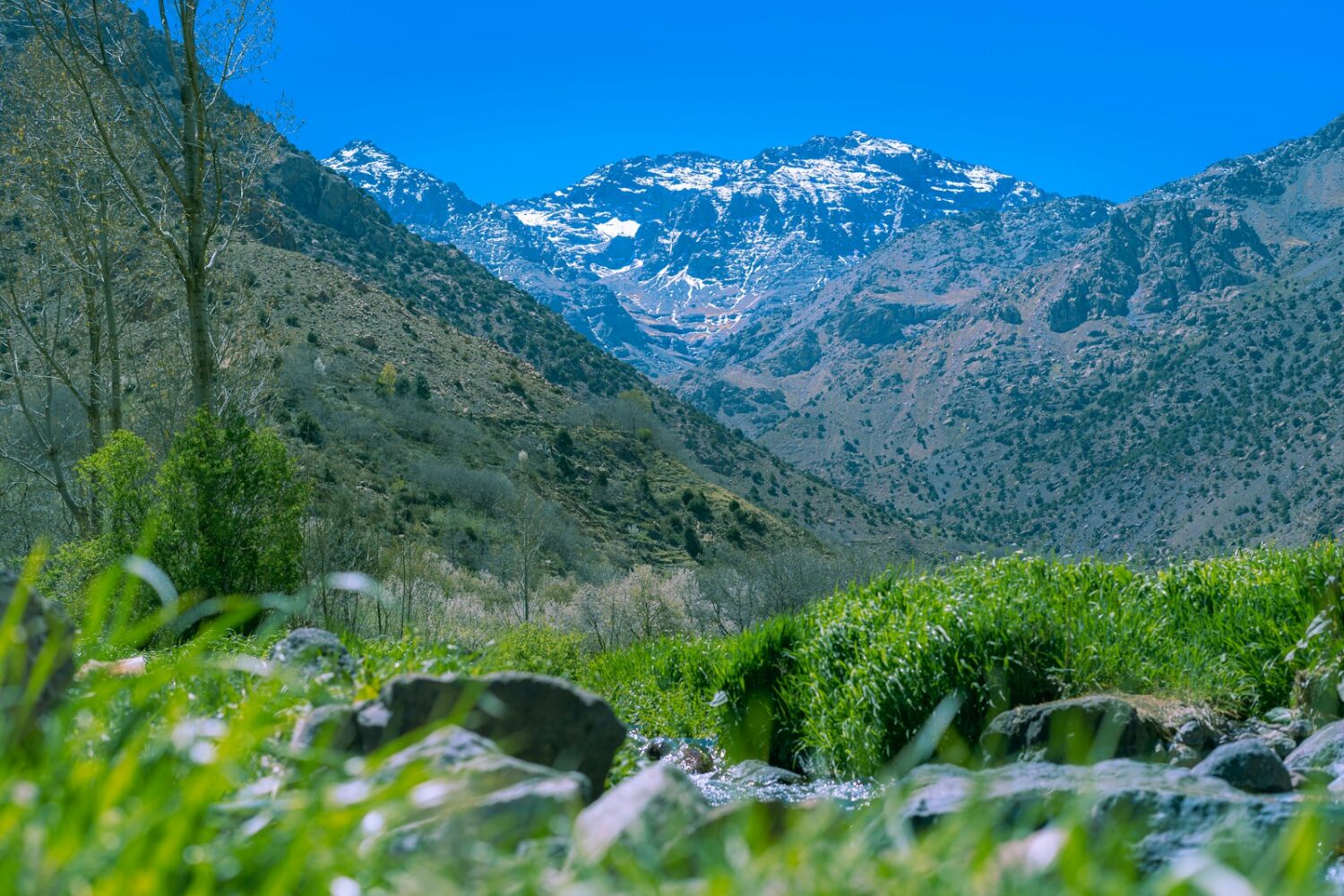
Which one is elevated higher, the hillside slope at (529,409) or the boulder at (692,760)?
the hillside slope at (529,409)

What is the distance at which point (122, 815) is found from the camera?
1.92 meters

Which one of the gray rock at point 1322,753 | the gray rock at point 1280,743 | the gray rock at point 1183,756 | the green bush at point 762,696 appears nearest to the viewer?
the gray rock at point 1322,753

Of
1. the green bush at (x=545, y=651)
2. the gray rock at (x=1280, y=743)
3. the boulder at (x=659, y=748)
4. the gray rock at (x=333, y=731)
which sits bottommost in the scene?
the boulder at (x=659, y=748)

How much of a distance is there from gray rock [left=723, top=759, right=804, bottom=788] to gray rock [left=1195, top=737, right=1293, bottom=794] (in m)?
3.20

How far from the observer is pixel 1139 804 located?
3889mm

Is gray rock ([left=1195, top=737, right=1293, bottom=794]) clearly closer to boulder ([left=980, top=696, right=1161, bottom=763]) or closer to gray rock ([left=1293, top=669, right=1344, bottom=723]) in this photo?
boulder ([left=980, top=696, right=1161, bottom=763])

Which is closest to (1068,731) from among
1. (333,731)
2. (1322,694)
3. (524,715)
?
(1322,694)

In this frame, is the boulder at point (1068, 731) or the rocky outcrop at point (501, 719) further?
the boulder at point (1068, 731)

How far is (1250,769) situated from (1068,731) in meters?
0.90

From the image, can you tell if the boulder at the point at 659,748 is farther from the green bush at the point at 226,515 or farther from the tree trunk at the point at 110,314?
the tree trunk at the point at 110,314

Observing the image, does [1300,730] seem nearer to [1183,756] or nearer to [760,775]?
[1183,756]

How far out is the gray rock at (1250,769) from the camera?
5.48 metres

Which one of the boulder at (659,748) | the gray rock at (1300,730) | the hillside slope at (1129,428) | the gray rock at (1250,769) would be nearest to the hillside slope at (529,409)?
the hillside slope at (1129,428)

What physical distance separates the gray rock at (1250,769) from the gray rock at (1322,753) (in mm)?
235
